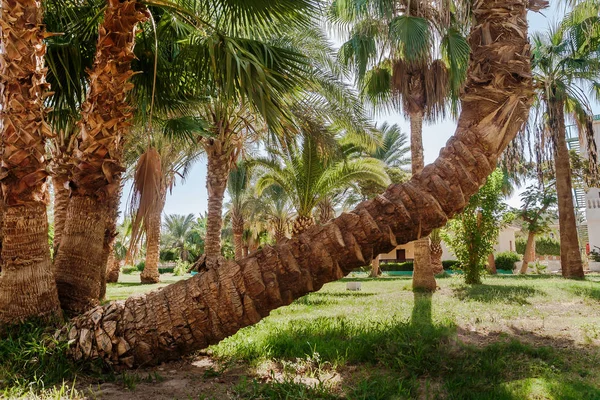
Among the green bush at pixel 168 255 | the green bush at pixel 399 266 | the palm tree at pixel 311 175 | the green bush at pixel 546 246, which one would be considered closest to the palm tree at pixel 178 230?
the green bush at pixel 168 255

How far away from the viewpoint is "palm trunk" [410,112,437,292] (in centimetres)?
1118

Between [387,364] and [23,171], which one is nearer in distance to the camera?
[387,364]

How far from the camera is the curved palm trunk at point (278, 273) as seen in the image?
3.39 meters

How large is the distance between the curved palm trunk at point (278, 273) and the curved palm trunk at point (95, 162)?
2.50ft

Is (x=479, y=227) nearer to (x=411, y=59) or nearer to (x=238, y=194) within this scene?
(x=411, y=59)

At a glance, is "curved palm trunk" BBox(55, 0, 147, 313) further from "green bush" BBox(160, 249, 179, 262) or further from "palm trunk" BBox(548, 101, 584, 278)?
"green bush" BBox(160, 249, 179, 262)

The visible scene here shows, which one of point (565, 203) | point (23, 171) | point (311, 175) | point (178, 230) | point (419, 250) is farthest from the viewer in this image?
point (178, 230)

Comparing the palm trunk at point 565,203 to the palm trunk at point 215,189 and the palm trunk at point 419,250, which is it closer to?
the palm trunk at point 419,250

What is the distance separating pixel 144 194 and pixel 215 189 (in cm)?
969

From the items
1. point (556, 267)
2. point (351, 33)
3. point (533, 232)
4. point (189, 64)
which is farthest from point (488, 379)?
point (556, 267)

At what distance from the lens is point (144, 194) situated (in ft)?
13.4

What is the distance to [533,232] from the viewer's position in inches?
906

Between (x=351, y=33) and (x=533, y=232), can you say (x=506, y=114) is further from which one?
(x=533, y=232)

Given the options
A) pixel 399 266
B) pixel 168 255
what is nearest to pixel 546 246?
pixel 399 266
